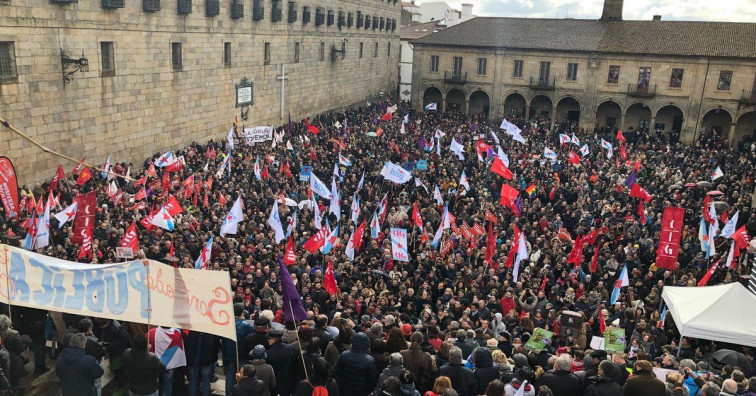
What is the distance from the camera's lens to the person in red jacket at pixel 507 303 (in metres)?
11.7

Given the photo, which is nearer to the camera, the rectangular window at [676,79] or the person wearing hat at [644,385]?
the person wearing hat at [644,385]

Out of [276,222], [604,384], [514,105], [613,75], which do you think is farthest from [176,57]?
[613,75]

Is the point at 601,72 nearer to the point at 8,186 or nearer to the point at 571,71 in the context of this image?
the point at 571,71

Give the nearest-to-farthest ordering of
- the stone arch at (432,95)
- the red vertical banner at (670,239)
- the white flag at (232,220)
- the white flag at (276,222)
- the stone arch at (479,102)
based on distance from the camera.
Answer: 1. the red vertical banner at (670,239)
2. the white flag at (276,222)
3. the white flag at (232,220)
4. the stone arch at (479,102)
5. the stone arch at (432,95)

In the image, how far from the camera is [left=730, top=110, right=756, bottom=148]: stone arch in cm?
4116

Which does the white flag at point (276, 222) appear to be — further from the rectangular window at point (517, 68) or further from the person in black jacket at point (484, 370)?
the rectangular window at point (517, 68)

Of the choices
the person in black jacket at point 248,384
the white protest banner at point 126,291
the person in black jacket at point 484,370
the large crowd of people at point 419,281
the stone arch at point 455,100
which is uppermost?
the white protest banner at point 126,291

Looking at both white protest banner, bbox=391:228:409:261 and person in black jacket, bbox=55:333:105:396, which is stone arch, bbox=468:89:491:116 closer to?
white protest banner, bbox=391:228:409:261

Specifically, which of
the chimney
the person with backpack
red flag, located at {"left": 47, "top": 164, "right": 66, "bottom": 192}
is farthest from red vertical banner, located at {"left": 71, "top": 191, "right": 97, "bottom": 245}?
the chimney

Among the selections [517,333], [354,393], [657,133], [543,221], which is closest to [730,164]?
[657,133]

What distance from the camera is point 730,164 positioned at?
3259 cm

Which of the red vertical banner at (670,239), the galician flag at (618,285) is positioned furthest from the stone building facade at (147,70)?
the red vertical banner at (670,239)

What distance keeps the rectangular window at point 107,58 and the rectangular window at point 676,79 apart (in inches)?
1433

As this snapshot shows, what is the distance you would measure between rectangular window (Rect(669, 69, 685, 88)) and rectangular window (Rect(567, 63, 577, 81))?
6524 mm
